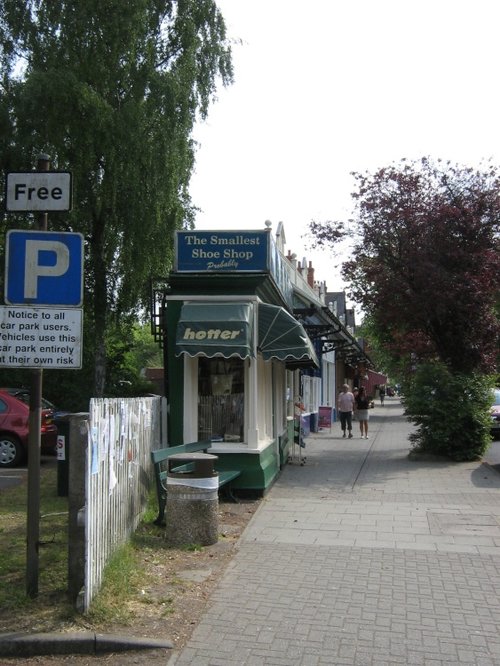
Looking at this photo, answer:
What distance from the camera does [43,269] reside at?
18.7 feet

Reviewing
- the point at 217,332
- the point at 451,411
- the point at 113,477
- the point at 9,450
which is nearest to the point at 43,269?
the point at 113,477

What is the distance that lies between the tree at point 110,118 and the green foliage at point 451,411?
6.89 metres

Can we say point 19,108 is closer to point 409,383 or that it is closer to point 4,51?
point 4,51

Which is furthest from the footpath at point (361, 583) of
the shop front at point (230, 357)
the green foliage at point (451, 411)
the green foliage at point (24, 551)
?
the green foliage at point (451, 411)

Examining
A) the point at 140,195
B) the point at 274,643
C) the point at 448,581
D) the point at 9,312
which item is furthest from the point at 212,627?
the point at 140,195

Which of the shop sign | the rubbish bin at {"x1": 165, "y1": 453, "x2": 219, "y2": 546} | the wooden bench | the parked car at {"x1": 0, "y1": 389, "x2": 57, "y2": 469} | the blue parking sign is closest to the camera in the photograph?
the blue parking sign

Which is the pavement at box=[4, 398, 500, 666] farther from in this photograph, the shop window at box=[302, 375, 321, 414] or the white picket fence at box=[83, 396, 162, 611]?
the shop window at box=[302, 375, 321, 414]

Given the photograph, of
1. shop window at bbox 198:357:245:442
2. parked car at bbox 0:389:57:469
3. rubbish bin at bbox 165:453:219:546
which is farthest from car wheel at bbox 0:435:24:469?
rubbish bin at bbox 165:453:219:546

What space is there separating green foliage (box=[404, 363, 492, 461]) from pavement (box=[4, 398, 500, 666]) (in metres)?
3.30

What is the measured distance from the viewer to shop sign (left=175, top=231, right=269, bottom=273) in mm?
10570

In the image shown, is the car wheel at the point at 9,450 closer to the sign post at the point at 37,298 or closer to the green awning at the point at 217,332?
the green awning at the point at 217,332

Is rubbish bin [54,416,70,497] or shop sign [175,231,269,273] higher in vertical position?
shop sign [175,231,269,273]

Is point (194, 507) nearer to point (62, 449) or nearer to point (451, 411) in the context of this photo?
point (62, 449)

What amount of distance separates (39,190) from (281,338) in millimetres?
5155
